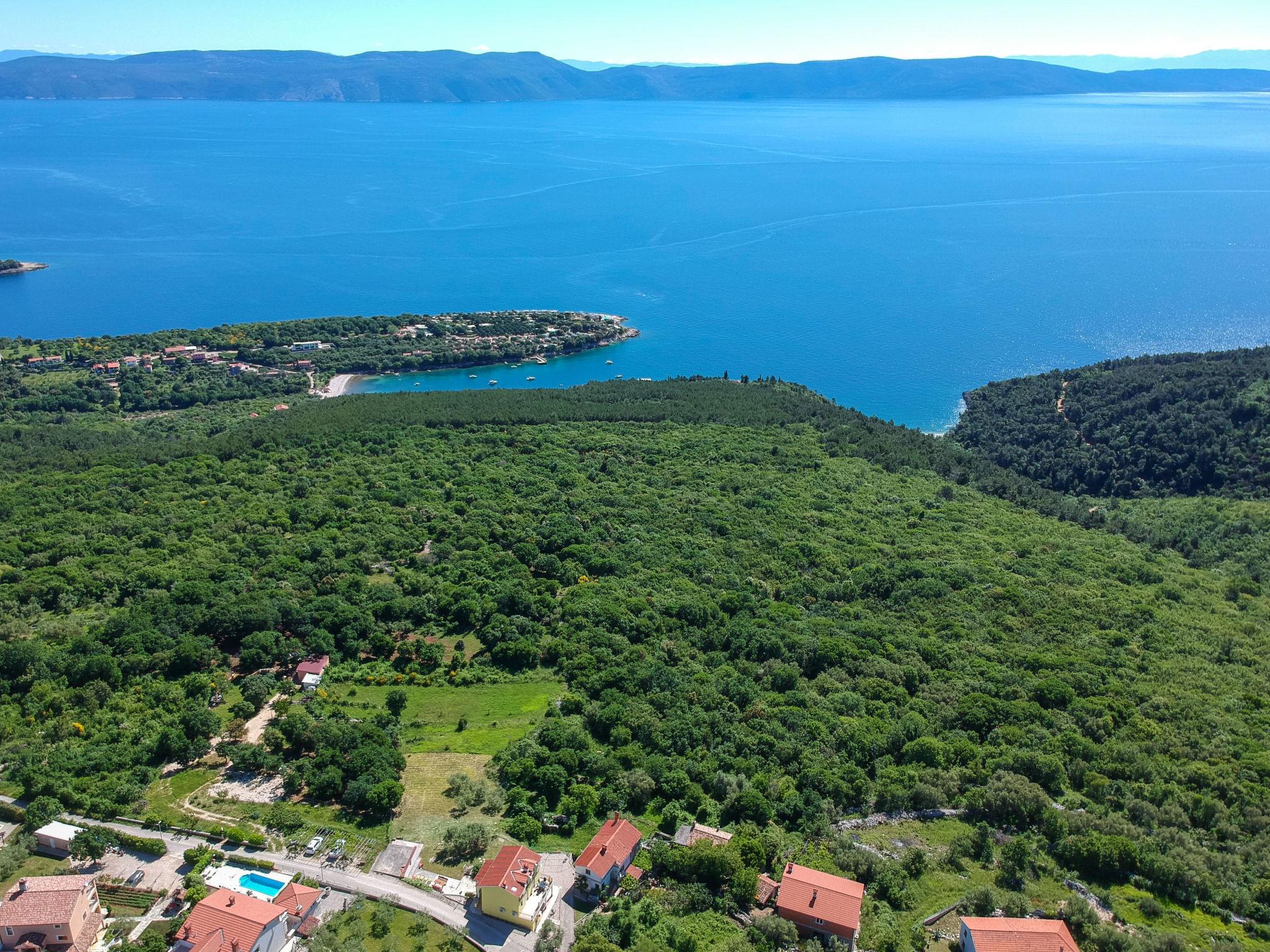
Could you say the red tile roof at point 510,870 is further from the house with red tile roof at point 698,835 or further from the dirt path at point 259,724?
the dirt path at point 259,724

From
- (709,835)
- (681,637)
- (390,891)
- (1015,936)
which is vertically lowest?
(681,637)

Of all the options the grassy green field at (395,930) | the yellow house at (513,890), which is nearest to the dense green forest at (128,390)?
the grassy green field at (395,930)


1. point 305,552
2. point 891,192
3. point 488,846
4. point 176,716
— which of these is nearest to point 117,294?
point 305,552

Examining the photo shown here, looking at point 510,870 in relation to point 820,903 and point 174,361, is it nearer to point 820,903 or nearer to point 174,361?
point 820,903

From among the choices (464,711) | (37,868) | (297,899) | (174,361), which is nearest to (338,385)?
(174,361)

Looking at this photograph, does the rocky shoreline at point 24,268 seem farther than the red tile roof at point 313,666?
Yes

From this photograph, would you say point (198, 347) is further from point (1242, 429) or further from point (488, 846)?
point (1242, 429)
